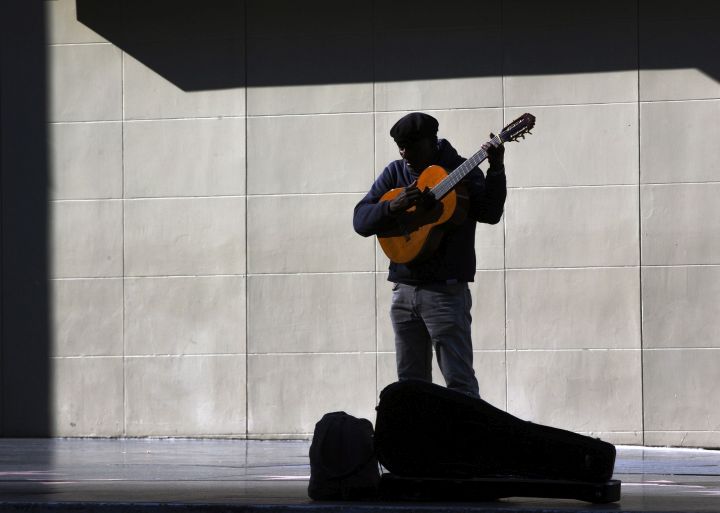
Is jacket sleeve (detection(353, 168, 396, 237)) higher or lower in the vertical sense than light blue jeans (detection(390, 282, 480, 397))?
higher

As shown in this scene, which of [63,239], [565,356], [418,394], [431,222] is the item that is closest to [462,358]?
[431,222]

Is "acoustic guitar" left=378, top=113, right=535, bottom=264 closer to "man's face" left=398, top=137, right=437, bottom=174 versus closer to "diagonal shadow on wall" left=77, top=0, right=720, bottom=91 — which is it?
"man's face" left=398, top=137, right=437, bottom=174

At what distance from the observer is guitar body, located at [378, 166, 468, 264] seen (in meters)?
6.02

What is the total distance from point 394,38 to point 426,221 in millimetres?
3600

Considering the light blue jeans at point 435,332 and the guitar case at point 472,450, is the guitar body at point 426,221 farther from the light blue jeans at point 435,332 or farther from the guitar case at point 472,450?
the guitar case at point 472,450

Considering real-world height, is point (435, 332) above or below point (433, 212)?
below

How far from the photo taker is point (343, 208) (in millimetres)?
9391

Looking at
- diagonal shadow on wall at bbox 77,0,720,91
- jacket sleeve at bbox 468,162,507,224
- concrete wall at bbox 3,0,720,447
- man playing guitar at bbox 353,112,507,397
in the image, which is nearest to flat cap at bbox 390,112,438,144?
man playing guitar at bbox 353,112,507,397

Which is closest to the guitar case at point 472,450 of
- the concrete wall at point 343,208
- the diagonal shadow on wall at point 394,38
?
the concrete wall at point 343,208

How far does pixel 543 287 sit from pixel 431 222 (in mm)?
3255

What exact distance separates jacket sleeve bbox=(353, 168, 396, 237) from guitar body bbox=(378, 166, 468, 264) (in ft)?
0.18

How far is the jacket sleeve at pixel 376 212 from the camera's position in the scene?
6.09 meters

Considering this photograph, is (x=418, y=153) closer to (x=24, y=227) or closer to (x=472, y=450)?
(x=472, y=450)

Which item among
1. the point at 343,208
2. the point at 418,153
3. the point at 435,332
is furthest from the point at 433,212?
the point at 343,208
